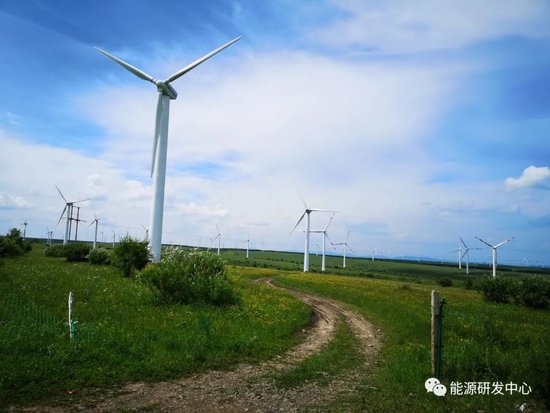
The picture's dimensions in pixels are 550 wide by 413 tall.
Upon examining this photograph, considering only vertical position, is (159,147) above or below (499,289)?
above

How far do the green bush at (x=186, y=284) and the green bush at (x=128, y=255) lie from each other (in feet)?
55.7

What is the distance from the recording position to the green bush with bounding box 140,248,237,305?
22.6 meters

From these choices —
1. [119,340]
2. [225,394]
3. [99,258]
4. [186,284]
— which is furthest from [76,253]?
[225,394]

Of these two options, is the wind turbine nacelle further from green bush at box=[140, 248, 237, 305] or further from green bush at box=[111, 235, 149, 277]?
green bush at box=[140, 248, 237, 305]

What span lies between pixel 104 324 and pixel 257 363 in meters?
6.46

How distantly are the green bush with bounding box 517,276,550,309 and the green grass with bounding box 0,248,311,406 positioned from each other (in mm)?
31977

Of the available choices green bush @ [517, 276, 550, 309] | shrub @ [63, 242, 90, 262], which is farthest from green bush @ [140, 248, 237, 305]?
shrub @ [63, 242, 90, 262]

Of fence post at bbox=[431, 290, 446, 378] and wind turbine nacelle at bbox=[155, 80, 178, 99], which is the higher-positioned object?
wind turbine nacelle at bbox=[155, 80, 178, 99]

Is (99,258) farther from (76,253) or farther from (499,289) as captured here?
(499,289)

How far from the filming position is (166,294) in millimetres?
22750

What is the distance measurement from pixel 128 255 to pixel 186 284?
19631 millimetres

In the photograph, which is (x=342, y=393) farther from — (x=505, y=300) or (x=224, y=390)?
(x=505, y=300)

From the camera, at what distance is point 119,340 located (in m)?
13.9

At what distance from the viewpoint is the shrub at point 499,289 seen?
4619 centimetres
